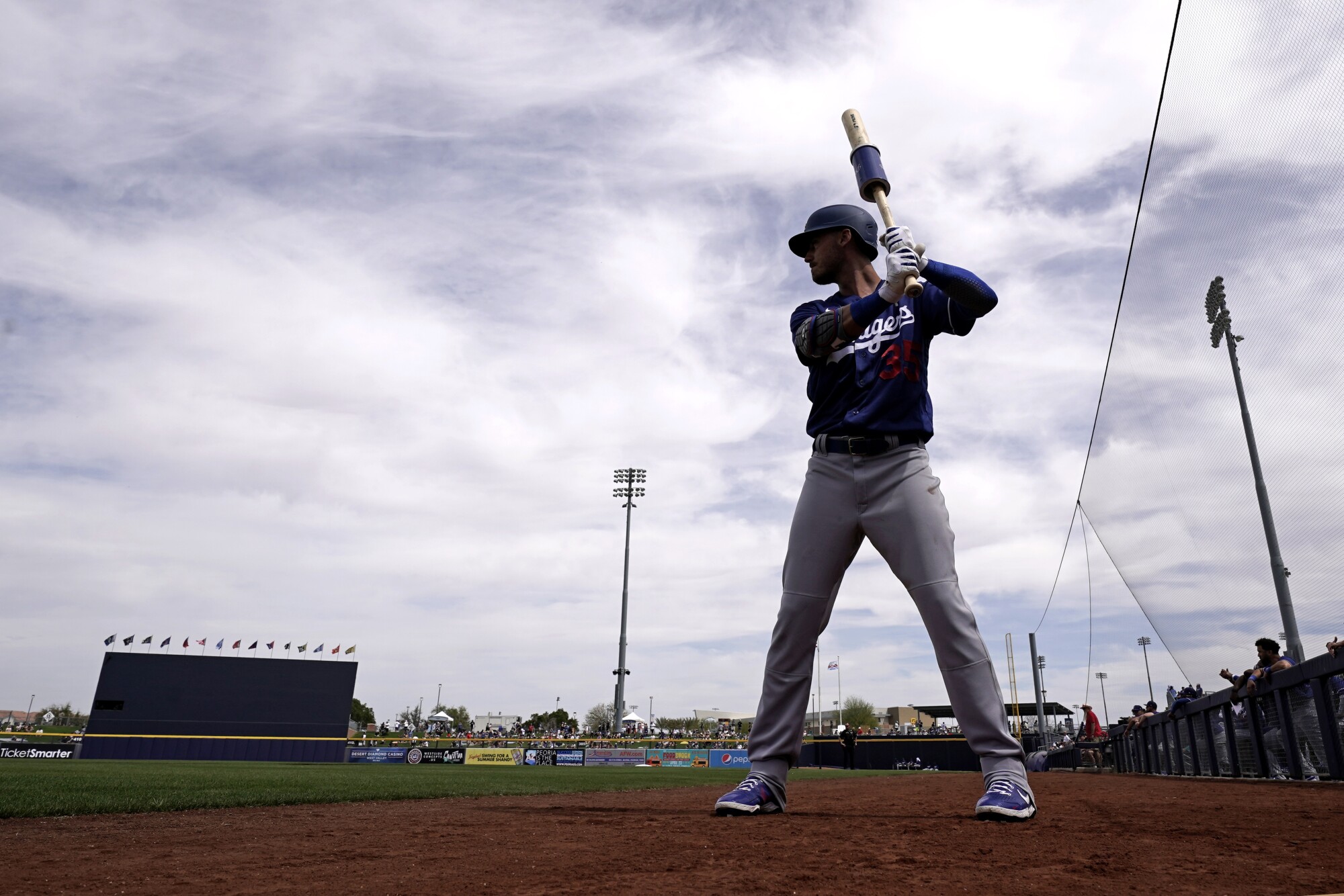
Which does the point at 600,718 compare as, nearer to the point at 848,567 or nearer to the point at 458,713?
the point at 458,713

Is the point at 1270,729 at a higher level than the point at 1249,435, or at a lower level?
lower

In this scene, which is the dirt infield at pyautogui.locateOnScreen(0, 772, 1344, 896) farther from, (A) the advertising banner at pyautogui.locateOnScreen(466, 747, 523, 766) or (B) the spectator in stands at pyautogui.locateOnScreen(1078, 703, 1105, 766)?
(A) the advertising banner at pyautogui.locateOnScreen(466, 747, 523, 766)

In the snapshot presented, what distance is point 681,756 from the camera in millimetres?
27641

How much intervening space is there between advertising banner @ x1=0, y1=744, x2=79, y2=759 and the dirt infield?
89.0 ft

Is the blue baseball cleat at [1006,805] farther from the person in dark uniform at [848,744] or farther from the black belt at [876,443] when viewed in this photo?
the person in dark uniform at [848,744]

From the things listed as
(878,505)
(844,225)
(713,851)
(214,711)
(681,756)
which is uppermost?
(844,225)

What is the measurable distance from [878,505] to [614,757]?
2641 centimetres

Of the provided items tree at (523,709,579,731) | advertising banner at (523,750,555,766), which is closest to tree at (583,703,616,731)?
tree at (523,709,579,731)

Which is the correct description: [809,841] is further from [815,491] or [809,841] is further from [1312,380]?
[1312,380]

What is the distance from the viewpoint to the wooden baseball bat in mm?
3260

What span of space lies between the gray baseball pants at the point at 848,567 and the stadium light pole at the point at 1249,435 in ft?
6.21

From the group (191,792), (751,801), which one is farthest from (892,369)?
(191,792)

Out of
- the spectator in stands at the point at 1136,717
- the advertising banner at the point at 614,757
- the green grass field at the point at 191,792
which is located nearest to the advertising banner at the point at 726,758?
the advertising banner at the point at 614,757

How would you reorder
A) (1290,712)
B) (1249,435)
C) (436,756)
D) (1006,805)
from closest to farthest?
1. (1006,805)
2. (1249,435)
3. (1290,712)
4. (436,756)
